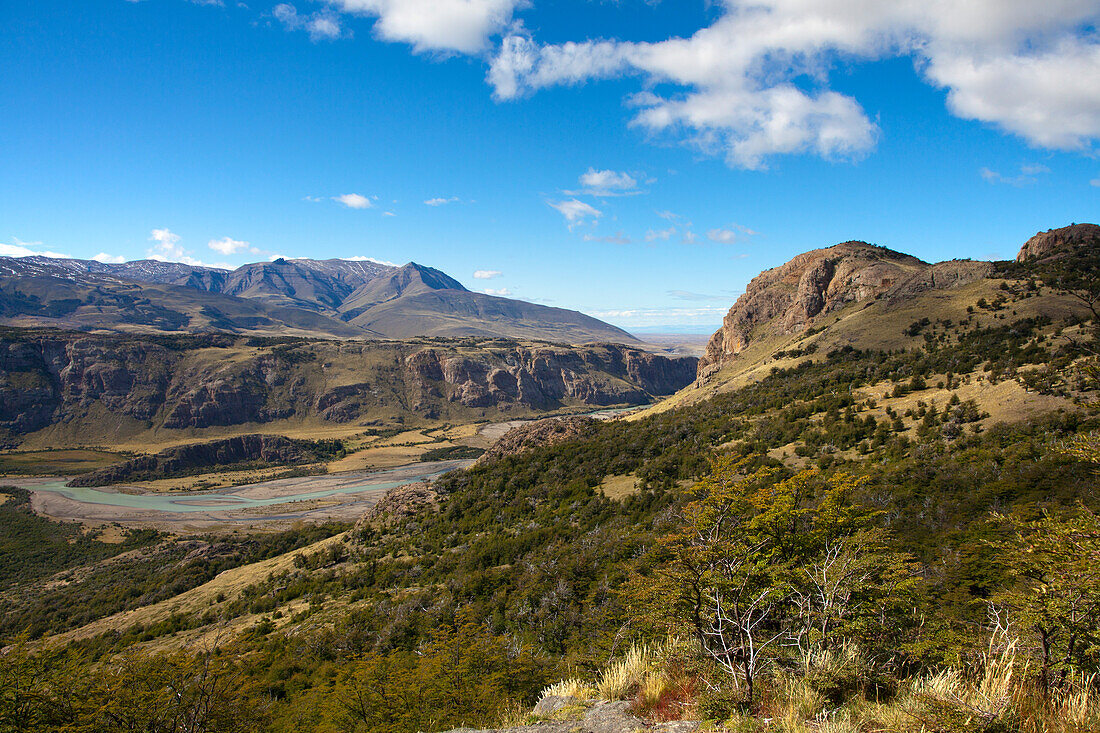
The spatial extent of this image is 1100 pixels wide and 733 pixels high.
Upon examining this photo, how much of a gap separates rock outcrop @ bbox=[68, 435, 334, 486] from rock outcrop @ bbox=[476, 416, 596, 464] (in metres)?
94.1

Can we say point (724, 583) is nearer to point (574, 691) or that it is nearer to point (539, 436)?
point (574, 691)

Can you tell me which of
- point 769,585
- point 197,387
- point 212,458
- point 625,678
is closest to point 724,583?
point 625,678

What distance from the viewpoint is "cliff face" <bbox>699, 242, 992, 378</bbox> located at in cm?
6244

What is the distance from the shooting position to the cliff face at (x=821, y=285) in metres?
62.4

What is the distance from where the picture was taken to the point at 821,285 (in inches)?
3127

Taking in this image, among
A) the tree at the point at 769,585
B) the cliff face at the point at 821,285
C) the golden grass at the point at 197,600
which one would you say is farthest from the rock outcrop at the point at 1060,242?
the golden grass at the point at 197,600

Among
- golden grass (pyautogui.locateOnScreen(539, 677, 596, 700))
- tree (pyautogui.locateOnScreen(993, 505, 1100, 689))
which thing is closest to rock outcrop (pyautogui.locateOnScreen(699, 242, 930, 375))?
tree (pyautogui.locateOnScreen(993, 505, 1100, 689))

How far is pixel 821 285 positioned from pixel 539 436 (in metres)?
56.7

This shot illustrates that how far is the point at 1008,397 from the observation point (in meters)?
28.9

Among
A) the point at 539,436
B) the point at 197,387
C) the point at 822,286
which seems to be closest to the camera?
the point at 539,436

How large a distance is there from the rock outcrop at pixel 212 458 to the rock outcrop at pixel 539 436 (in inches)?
3705

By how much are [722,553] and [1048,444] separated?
24.1m

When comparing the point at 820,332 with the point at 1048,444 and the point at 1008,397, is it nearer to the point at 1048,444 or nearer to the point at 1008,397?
the point at 1008,397

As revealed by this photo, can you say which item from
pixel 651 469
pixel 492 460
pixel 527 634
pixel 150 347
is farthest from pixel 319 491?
pixel 150 347
